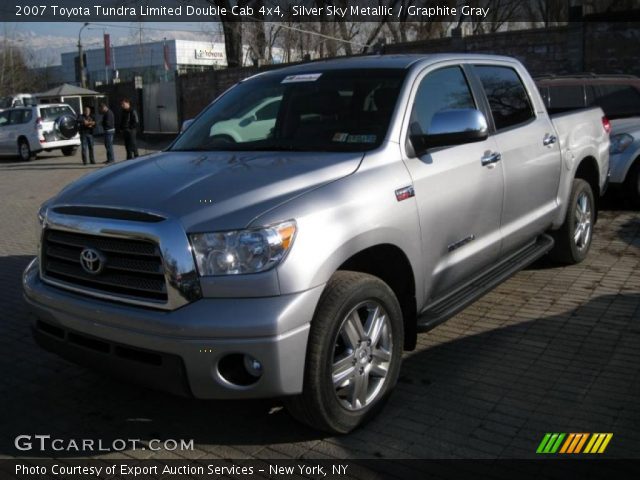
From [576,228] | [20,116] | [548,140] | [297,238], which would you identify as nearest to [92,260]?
[297,238]

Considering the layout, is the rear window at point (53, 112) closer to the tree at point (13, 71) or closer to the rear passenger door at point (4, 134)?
the rear passenger door at point (4, 134)

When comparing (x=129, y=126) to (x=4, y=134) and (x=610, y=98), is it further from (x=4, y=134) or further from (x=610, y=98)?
(x=610, y=98)

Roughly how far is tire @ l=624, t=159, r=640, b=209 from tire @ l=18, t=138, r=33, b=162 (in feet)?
65.1

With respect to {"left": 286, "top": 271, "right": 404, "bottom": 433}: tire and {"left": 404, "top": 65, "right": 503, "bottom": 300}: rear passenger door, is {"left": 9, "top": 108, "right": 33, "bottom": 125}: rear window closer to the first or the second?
{"left": 404, "top": 65, "right": 503, "bottom": 300}: rear passenger door

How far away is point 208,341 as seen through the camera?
298cm

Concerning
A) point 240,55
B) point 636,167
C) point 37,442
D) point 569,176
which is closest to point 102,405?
point 37,442

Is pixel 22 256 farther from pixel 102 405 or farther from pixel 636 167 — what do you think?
pixel 636 167

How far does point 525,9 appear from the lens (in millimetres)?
40500

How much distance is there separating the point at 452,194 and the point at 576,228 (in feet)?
9.00

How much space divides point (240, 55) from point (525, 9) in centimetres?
1984

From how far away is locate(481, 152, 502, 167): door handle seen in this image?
4.58 metres

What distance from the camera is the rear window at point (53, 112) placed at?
75.1 ft

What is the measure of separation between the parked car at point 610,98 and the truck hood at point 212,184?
6454 mm

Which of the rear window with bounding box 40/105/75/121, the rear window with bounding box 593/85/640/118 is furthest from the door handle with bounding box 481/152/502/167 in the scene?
the rear window with bounding box 40/105/75/121
